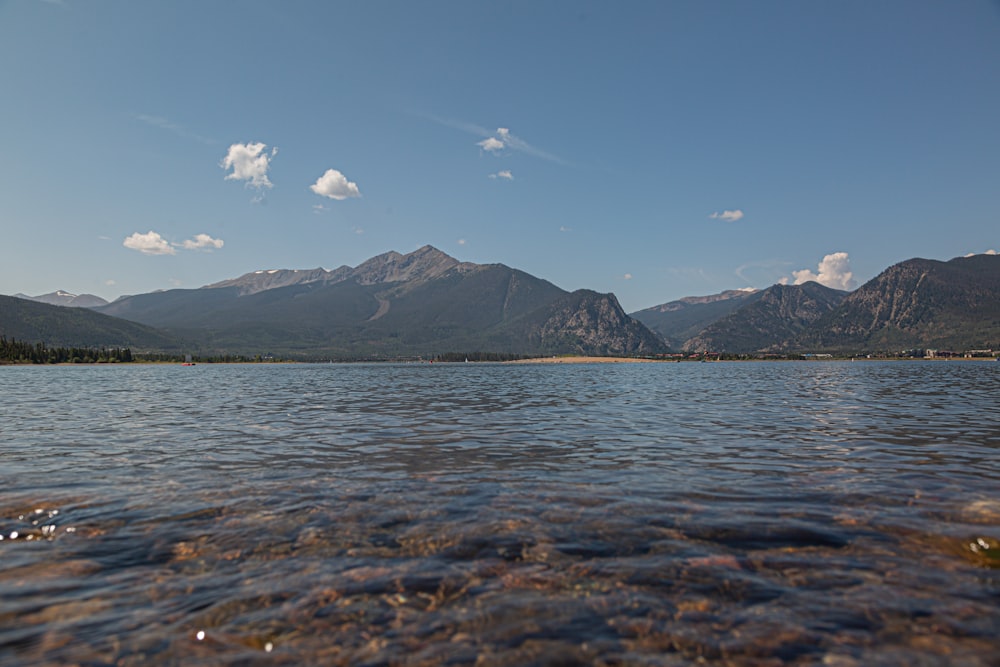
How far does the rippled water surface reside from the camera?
27.4 ft

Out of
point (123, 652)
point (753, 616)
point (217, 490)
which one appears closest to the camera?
point (123, 652)

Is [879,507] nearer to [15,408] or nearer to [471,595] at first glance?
[471,595]

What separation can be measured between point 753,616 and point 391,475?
14.9 meters

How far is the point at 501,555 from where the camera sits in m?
12.2

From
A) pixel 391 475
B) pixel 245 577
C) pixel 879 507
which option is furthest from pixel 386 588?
pixel 879 507

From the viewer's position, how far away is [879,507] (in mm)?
15922

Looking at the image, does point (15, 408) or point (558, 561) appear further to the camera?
point (15, 408)

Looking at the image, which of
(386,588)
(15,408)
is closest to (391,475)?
(386,588)

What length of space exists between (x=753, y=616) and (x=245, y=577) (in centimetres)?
991

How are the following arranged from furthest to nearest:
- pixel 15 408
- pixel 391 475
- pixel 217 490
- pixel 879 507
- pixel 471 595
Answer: pixel 15 408, pixel 391 475, pixel 217 490, pixel 879 507, pixel 471 595

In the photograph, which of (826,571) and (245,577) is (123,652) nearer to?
(245,577)

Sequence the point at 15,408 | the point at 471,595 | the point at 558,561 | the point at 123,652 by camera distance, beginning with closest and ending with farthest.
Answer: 1. the point at 123,652
2. the point at 471,595
3. the point at 558,561
4. the point at 15,408

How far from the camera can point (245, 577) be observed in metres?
11.0

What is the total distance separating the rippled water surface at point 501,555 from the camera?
836cm
